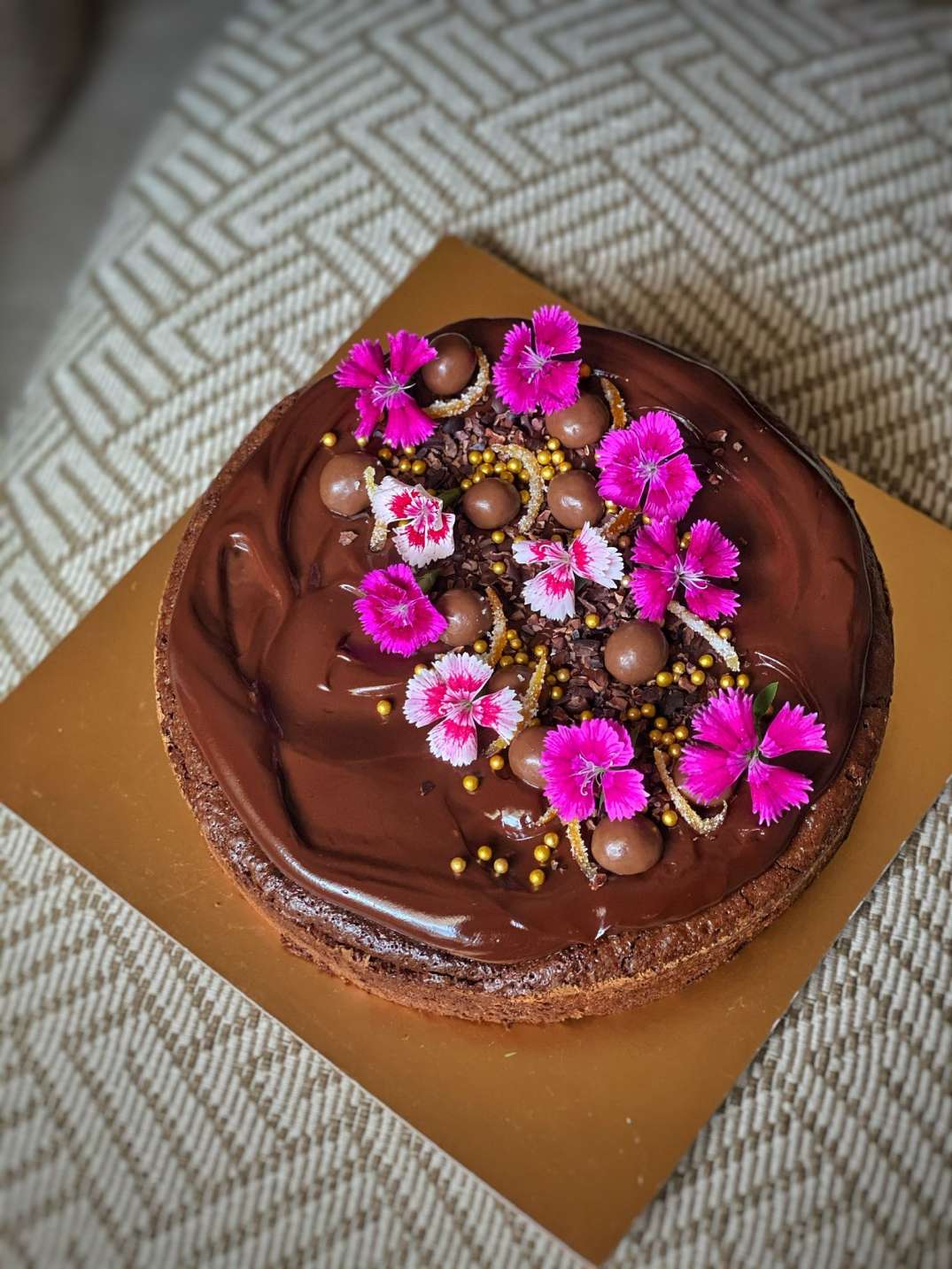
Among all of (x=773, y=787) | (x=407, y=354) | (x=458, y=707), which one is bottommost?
(x=773, y=787)

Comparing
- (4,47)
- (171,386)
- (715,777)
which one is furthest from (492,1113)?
(4,47)

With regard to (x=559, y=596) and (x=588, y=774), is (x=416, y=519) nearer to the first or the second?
(x=559, y=596)

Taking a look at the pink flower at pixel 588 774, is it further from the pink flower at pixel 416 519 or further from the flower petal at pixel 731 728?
the pink flower at pixel 416 519

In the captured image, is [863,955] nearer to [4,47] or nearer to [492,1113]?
[492,1113]

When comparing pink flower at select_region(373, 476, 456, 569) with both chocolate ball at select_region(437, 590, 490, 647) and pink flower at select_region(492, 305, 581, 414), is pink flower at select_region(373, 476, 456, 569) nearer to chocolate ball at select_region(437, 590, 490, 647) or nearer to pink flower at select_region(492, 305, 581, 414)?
chocolate ball at select_region(437, 590, 490, 647)

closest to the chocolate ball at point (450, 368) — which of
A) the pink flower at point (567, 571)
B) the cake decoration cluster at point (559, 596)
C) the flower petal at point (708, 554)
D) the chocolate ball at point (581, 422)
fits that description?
the cake decoration cluster at point (559, 596)

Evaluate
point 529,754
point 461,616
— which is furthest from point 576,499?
point 529,754

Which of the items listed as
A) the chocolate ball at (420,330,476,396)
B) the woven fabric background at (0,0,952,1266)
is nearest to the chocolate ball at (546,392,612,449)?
the chocolate ball at (420,330,476,396)
